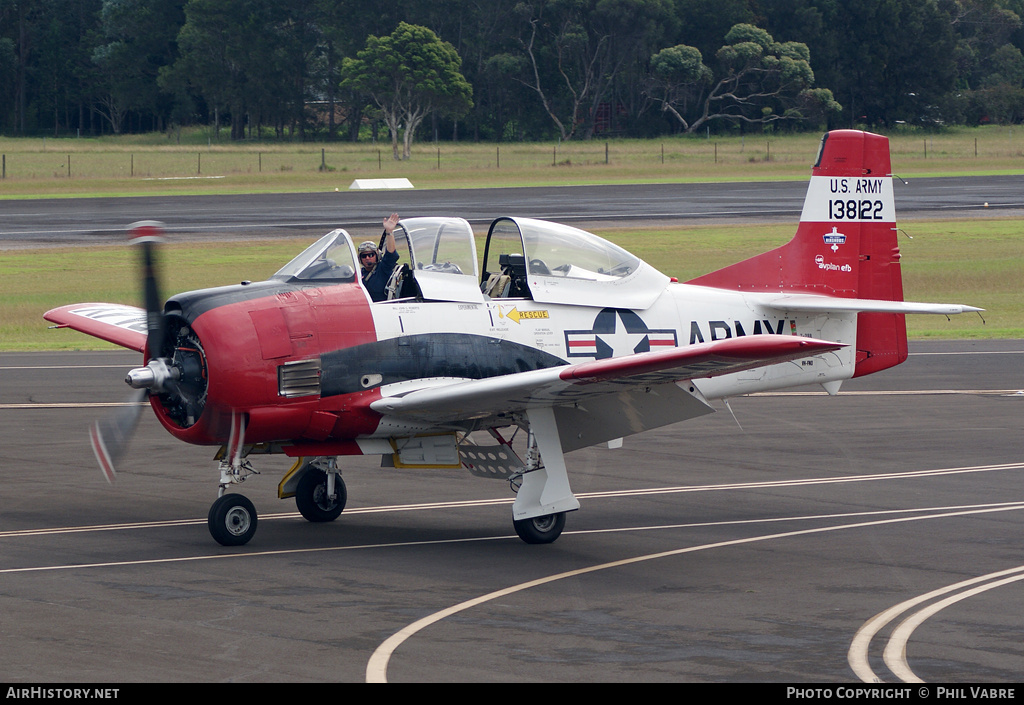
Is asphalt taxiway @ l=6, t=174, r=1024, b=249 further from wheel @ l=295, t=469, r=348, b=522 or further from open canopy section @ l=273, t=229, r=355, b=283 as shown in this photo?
open canopy section @ l=273, t=229, r=355, b=283

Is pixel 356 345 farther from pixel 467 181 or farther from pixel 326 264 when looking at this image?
pixel 467 181

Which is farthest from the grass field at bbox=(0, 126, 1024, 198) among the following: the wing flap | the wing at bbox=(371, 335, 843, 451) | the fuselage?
the wing flap

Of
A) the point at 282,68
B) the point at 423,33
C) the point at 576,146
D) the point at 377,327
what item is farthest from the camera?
the point at 282,68

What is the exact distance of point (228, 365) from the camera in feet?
36.0

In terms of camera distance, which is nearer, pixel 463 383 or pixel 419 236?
pixel 463 383

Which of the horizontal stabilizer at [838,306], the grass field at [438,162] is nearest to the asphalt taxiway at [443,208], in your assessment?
the grass field at [438,162]

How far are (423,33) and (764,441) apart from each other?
72.3 meters

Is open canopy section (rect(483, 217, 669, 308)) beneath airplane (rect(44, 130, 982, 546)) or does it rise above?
above

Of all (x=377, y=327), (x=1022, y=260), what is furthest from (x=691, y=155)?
(x=377, y=327)

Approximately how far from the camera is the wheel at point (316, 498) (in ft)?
41.9

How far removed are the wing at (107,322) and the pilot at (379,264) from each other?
10.3 feet

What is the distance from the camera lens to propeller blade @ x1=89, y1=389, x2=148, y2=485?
37.5 feet

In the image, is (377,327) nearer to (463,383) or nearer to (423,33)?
(463,383)

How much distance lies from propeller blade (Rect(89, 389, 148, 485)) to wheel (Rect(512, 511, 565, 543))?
3708mm
